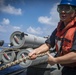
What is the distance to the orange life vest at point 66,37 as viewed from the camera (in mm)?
3355

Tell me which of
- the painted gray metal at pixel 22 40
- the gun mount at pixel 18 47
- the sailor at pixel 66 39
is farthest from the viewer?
the painted gray metal at pixel 22 40

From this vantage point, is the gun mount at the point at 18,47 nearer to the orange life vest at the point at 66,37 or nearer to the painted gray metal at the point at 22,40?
the painted gray metal at the point at 22,40

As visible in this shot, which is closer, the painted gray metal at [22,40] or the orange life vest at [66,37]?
the orange life vest at [66,37]

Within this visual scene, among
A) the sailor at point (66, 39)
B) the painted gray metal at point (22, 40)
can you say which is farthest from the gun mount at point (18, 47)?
the sailor at point (66, 39)

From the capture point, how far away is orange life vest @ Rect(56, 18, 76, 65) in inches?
132

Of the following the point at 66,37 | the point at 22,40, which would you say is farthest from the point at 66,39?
the point at 22,40

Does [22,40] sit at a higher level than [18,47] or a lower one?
higher

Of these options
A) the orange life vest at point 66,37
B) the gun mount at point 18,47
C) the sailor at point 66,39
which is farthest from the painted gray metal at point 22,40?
the orange life vest at point 66,37

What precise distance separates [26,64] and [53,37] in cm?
185

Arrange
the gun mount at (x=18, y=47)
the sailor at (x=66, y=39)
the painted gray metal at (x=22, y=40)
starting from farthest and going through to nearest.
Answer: the painted gray metal at (x=22, y=40), the gun mount at (x=18, y=47), the sailor at (x=66, y=39)

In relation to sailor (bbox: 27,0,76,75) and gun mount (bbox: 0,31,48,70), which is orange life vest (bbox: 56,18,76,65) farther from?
gun mount (bbox: 0,31,48,70)

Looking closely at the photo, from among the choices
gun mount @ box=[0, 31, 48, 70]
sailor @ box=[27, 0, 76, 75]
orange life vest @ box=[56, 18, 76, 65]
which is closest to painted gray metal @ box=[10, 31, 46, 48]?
gun mount @ box=[0, 31, 48, 70]

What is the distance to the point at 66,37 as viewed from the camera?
3.38 meters

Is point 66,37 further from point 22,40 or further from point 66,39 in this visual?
point 22,40
